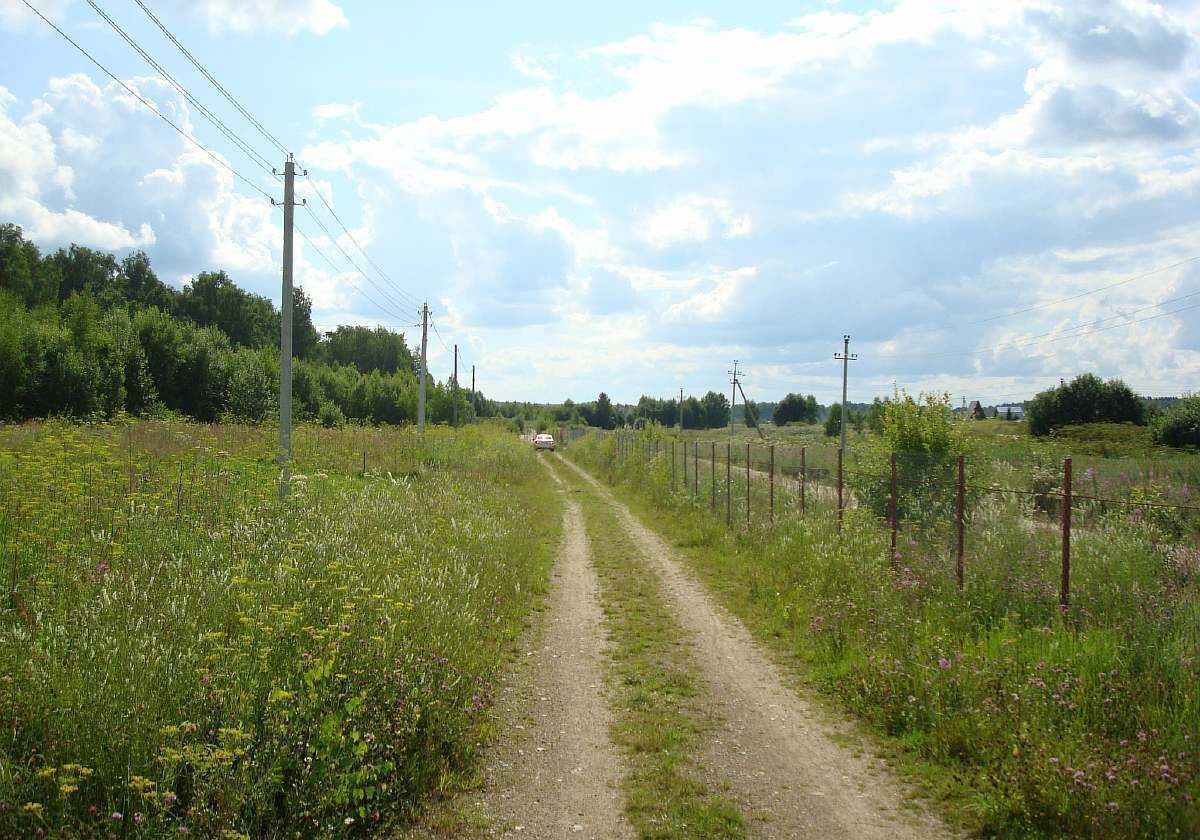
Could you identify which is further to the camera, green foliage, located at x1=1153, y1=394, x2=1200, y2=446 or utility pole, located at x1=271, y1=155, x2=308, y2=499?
green foliage, located at x1=1153, y1=394, x2=1200, y2=446

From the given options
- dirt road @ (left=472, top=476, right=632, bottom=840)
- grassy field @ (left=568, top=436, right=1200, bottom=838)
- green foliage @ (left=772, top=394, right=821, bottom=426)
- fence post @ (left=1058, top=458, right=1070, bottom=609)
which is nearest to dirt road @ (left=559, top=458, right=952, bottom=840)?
grassy field @ (left=568, top=436, right=1200, bottom=838)

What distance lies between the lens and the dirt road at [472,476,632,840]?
4.63 m

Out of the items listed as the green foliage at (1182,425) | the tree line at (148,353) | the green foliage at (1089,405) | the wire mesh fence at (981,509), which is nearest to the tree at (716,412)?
the tree line at (148,353)

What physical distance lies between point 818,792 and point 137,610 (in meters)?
4.90

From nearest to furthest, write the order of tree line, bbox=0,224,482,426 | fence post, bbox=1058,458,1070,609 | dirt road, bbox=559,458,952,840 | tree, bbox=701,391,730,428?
dirt road, bbox=559,458,952,840 < fence post, bbox=1058,458,1070,609 < tree line, bbox=0,224,482,426 < tree, bbox=701,391,730,428

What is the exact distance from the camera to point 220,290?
8325cm

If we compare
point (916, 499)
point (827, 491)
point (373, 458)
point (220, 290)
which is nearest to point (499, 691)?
point (916, 499)

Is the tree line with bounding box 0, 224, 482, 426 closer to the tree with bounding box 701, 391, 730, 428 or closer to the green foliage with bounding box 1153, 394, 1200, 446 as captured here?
the green foliage with bounding box 1153, 394, 1200, 446

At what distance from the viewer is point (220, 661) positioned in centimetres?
476

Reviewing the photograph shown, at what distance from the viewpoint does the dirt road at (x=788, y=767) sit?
4.61 metres

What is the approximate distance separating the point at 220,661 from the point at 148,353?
5082 centimetres

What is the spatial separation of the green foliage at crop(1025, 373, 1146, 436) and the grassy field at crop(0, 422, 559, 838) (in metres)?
49.4

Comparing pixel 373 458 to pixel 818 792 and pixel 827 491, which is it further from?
pixel 818 792

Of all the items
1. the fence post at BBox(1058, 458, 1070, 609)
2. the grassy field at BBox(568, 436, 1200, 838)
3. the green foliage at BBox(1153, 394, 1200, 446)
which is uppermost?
the green foliage at BBox(1153, 394, 1200, 446)
